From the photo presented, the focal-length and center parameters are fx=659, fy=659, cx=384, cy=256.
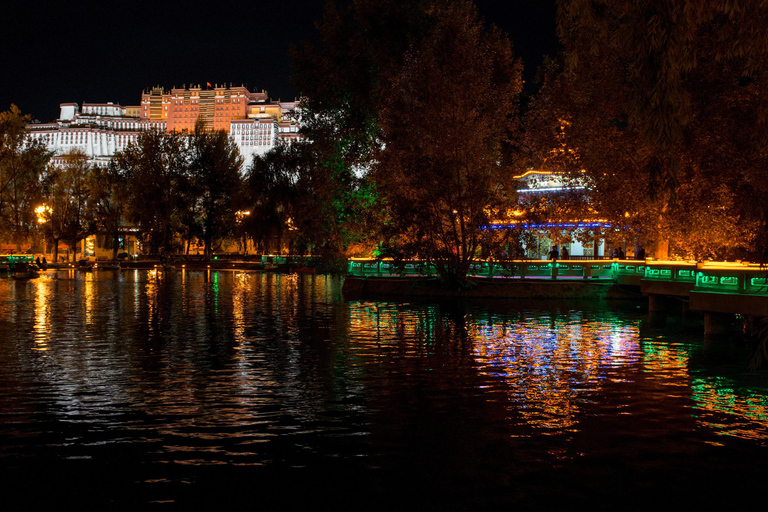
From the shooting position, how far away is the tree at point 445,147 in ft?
103

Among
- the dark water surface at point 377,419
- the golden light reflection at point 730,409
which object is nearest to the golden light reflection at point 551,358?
the dark water surface at point 377,419

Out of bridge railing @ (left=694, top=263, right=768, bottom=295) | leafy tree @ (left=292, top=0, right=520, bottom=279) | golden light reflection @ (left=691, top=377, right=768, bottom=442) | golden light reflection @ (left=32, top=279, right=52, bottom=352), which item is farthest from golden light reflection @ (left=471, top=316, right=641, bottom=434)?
golden light reflection @ (left=32, top=279, right=52, bottom=352)

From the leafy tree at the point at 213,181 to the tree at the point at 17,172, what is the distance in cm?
1527

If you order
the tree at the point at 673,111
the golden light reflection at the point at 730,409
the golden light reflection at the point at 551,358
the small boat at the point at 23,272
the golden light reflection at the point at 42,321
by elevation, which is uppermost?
the tree at the point at 673,111

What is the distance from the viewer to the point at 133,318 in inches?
884

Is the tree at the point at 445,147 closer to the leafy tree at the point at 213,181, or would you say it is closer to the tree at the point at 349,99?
the tree at the point at 349,99

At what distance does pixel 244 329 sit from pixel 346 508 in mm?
13975

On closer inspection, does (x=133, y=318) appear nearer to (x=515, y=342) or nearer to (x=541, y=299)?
Answer: (x=515, y=342)

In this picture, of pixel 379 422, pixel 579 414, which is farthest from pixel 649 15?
pixel 379 422

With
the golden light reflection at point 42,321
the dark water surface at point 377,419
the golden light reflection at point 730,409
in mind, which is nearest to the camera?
the dark water surface at point 377,419

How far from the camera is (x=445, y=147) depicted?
102ft

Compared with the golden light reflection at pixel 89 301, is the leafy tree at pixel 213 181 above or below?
above

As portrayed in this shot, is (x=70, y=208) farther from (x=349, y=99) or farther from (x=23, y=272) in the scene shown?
(x=349, y=99)

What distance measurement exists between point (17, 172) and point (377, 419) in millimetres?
63698
